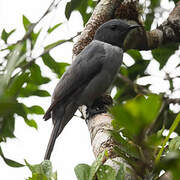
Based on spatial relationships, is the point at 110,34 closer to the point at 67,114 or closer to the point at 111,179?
the point at 67,114

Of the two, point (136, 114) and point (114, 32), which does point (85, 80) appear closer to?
point (114, 32)

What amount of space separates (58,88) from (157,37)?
134cm

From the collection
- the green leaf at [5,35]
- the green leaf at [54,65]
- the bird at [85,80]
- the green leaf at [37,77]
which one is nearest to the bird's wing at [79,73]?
the bird at [85,80]

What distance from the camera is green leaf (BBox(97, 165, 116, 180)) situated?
5.91ft

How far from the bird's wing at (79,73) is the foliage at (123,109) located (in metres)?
0.11

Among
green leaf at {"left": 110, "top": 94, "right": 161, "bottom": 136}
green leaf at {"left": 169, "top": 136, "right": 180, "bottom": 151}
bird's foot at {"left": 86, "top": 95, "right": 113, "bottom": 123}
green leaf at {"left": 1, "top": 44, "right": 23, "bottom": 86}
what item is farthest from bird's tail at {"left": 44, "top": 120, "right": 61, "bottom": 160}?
green leaf at {"left": 110, "top": 94, "right": 161, "bottom": 136}

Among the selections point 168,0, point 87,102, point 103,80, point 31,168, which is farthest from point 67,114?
point 31,168

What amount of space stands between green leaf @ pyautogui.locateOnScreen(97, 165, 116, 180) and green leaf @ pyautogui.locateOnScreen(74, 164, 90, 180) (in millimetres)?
98

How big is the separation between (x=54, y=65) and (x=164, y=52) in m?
1.23

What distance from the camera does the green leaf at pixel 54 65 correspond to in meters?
3.99

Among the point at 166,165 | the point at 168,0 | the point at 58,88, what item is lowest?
the point at 166,165

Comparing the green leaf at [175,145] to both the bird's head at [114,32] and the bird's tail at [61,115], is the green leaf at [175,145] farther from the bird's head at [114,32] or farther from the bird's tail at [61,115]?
the bird's head at [114,32]

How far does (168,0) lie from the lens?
4449 millimetres

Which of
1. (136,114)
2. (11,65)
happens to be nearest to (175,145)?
(11,65)
